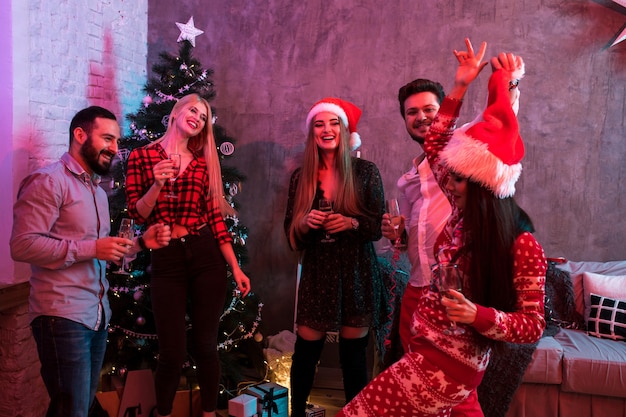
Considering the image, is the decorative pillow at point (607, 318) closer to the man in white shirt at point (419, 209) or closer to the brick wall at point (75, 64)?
the man in white shirt at point (419, 209)

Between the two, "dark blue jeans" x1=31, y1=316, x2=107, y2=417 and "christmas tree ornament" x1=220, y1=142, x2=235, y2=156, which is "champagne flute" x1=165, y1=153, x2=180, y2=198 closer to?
"dark blue jeans" x1=31, y1=316, x2=107, y2=417

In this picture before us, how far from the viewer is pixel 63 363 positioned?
6.22 ft

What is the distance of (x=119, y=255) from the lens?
1.99 m

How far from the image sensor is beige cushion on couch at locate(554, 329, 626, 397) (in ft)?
9.17

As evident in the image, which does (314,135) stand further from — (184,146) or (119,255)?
(119,255)

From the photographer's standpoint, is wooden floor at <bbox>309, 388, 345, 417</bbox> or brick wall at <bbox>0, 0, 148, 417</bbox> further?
wooden floor at <bbox>309, 388, 345, 417</bbox>

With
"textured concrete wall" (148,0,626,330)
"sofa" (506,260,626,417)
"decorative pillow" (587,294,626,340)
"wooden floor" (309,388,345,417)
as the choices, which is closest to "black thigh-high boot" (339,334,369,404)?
"wooden floor" (309,388,345,417)

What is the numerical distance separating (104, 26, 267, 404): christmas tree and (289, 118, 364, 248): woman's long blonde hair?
74 cm

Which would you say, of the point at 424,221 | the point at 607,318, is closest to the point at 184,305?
the point at 424,221

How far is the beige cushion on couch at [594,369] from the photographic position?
9.17 ft

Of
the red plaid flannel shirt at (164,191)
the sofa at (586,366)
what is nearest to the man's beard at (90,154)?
the red plaid flannel shirt at (164,191)

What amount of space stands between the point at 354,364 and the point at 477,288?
1.20m

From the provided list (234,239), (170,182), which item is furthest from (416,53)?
(170,182)

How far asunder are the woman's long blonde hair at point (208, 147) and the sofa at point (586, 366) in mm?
2126
